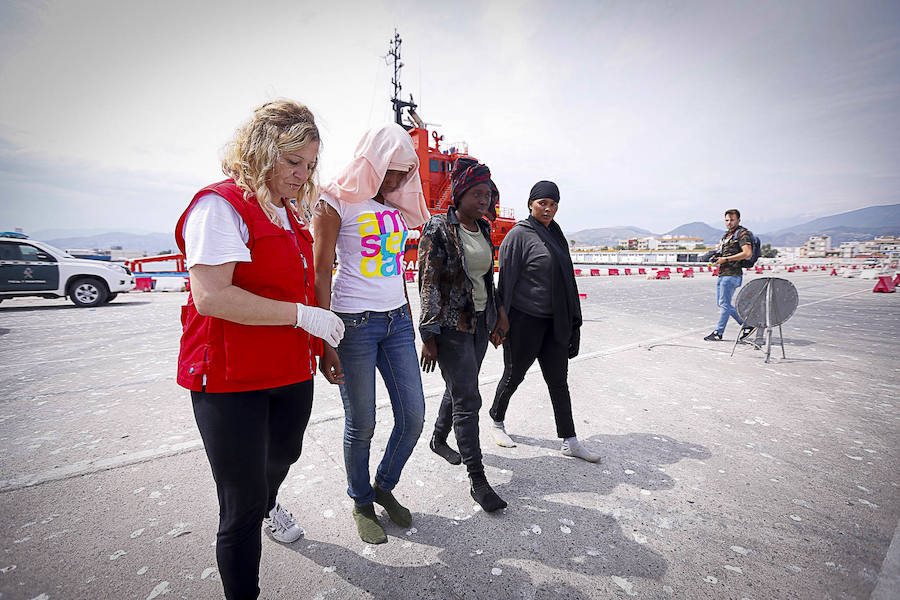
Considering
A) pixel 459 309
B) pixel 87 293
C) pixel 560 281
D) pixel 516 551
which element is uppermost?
pixel 560 281

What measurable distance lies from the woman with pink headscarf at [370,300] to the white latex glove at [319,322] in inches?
13.0

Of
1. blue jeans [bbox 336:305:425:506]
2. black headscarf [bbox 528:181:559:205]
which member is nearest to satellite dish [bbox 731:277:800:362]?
black headscarf [bbox 528:181:559:205]

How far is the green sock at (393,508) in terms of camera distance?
2232 millimetres

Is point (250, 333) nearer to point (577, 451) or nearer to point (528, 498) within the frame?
point (528, 498)

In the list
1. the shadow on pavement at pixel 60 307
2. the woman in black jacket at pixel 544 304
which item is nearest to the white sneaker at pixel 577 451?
the woman in black jacket at pixel 544 304

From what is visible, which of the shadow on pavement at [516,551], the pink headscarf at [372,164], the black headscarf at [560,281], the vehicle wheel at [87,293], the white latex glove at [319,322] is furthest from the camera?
the vehicle wheel at [87,293]

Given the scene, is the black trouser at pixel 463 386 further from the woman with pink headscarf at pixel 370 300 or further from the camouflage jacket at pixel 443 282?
the woman with pink headscarf at pixel 370 300

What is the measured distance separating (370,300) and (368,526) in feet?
4.09

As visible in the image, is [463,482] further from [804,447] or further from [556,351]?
[804,447]

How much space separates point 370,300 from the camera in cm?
210

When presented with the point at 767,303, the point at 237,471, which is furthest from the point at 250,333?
the point at 767,303

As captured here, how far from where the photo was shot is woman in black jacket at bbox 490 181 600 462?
2889 millimetres

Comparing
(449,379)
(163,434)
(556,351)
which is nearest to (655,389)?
(556,351)

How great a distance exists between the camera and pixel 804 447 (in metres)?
3.07
